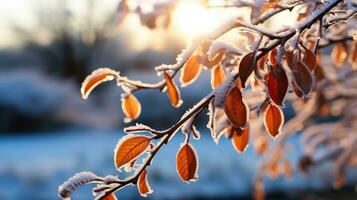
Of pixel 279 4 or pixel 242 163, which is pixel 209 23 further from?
pixel 242 163

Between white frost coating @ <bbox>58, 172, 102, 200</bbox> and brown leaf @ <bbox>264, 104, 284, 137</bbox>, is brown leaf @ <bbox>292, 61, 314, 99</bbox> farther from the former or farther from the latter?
white frost coating @ <bbox>58, 172, 102, 200</bbox>

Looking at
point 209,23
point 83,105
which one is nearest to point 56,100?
point 83,105

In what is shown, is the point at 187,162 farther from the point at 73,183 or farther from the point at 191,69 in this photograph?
the point at 191,69

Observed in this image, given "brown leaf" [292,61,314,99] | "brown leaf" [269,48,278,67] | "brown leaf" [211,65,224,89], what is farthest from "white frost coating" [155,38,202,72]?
"brown leaf" [292,61,314,99]

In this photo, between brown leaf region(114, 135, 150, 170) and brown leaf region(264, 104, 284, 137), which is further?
brown leaf region(264, 104, 284, 137)

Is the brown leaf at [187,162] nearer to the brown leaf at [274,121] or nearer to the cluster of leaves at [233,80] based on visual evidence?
the cluster of leaves at [233,80]
